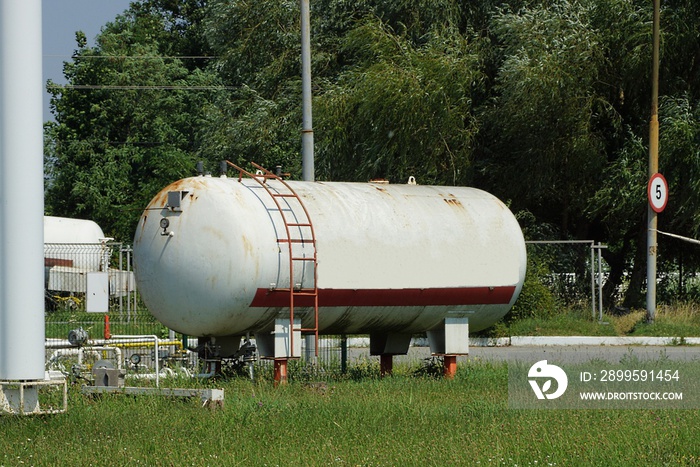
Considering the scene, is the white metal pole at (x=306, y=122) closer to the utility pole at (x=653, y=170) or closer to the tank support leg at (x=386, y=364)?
the tank support leg at (x=386, y=364)

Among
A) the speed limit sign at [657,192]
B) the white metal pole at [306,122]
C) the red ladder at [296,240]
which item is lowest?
the red ladder at [296,240]

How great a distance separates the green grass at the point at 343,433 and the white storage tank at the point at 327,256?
5.36 feet

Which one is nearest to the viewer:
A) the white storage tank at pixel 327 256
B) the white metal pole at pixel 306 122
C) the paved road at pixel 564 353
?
the white storage tank at pixel 327 256

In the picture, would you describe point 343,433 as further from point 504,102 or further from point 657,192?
point 504,102

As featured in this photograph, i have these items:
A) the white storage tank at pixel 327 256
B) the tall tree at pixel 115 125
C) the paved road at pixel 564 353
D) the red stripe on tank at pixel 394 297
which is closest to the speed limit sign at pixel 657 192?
the paved road at pixel 564 353

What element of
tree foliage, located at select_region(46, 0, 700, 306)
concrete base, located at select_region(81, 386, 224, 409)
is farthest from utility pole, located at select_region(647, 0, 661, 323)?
concrete base, located at select_region(81, 386, 224, 409)

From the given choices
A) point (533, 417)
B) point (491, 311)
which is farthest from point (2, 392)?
point (491, 311)

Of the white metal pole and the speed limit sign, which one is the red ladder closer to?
the white metal pole

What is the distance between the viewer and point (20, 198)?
11820 millimetres

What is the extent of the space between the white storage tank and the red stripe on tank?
0.05 feet

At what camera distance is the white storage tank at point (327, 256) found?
14.8m

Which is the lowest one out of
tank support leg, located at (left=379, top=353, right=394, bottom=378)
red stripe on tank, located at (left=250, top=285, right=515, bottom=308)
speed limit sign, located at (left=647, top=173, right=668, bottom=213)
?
tank support leg, located at (left=379, top=353, right=394, bottom=378)

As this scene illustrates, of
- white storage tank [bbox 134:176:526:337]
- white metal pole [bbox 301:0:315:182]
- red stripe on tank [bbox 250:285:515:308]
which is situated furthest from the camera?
white metal pole [bbox 301:0:315:182]

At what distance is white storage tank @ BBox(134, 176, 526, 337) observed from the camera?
1484 cm
